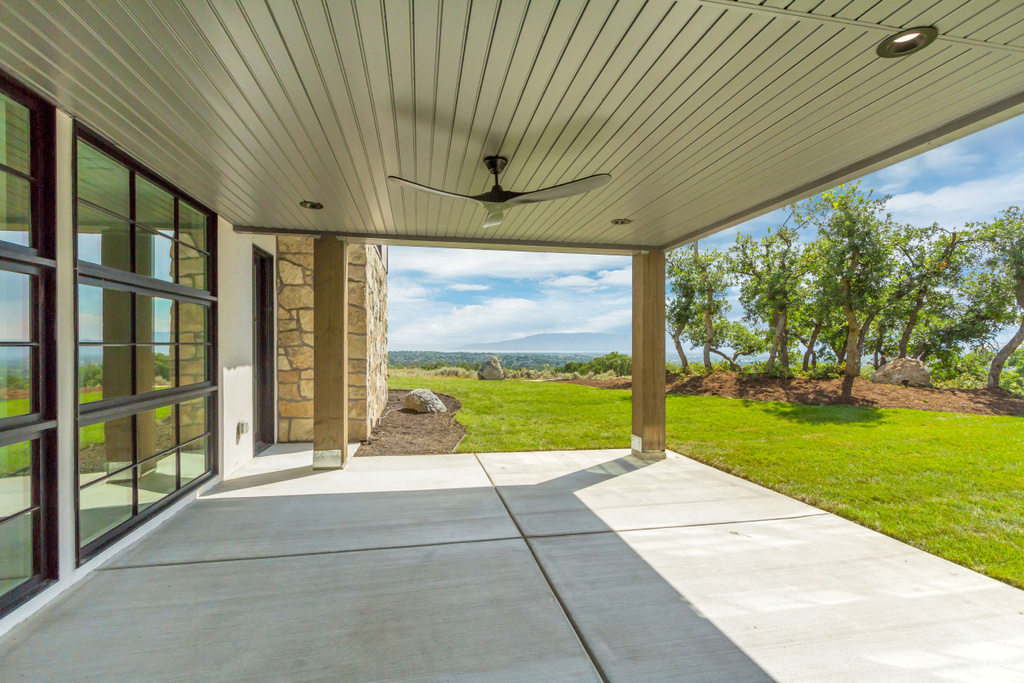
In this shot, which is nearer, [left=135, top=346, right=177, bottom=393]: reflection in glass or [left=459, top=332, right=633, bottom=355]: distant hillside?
[left=135, top=346, right=177, bottom=393]: reflection in glass

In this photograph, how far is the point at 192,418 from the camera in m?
3.78

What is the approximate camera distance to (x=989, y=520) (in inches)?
137

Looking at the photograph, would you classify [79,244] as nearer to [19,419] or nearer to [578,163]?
[19,419]

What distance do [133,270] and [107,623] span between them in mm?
2141

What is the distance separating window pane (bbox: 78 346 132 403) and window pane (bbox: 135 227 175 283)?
591 millimetres

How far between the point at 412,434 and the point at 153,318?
11.7 ft

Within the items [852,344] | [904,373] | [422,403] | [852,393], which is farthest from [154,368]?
[904,373]

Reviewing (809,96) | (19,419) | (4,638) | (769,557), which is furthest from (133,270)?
(769,557)

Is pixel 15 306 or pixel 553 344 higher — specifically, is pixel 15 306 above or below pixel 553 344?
above

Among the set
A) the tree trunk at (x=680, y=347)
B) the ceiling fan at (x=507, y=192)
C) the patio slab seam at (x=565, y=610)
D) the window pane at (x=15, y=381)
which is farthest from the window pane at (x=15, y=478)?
the tree trunk at (x=680, y=347)

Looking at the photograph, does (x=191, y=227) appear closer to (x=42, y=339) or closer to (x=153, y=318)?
(x=153, y=318)

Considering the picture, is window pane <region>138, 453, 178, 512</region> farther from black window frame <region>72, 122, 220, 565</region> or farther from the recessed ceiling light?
the recessed ceiling light

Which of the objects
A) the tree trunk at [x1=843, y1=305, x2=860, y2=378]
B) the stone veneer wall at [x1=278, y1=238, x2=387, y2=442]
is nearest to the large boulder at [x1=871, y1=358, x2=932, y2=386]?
the tree trunk at [x1=843, y1=305, x2=860, y2=378]

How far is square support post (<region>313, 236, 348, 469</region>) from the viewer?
466 centimetres
